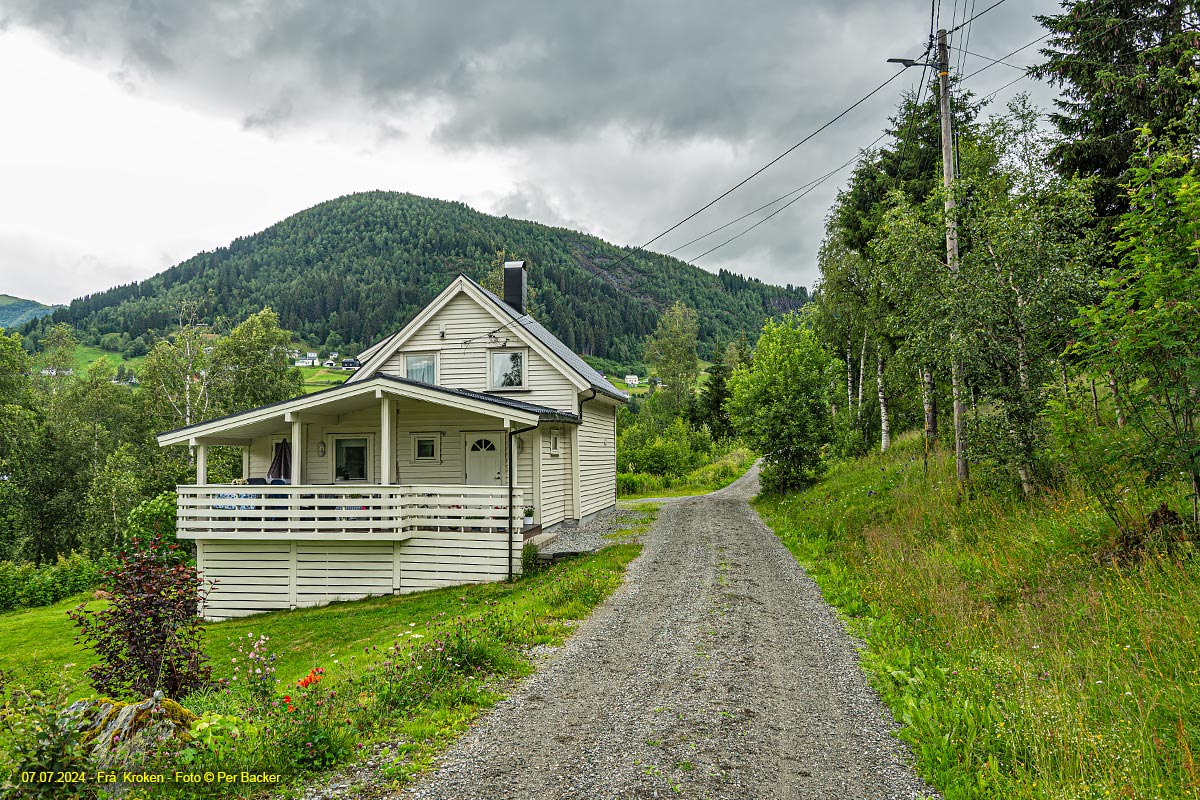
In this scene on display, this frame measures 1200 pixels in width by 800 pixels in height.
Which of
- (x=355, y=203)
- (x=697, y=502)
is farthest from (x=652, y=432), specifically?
(x=355, y=203)

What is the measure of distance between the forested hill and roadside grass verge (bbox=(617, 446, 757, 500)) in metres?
38.5

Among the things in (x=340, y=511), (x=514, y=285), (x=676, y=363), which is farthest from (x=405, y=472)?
(x=676, y=363)

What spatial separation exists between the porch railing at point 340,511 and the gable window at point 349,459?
403 centimetres

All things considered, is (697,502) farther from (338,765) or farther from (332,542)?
(338,765)

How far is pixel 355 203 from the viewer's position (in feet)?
409

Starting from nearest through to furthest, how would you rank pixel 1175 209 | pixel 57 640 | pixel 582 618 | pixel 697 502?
pixel 1175 209
pixel 582 618
pixel 57 640
pixel 697 502

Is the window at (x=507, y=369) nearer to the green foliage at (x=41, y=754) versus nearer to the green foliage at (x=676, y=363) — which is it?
the green foliage at (x=41, y=754)

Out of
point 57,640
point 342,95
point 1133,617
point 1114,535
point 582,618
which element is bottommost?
point 57,640

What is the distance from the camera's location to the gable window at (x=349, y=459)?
57.0 ft

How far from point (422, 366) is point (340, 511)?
7427 mm

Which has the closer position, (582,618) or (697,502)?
(582,618)

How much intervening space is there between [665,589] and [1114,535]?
6115 mm

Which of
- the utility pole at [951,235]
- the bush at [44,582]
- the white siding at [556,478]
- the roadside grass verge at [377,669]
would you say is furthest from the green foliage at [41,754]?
the bush at [44,582]

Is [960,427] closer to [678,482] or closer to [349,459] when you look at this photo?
[349,459]
